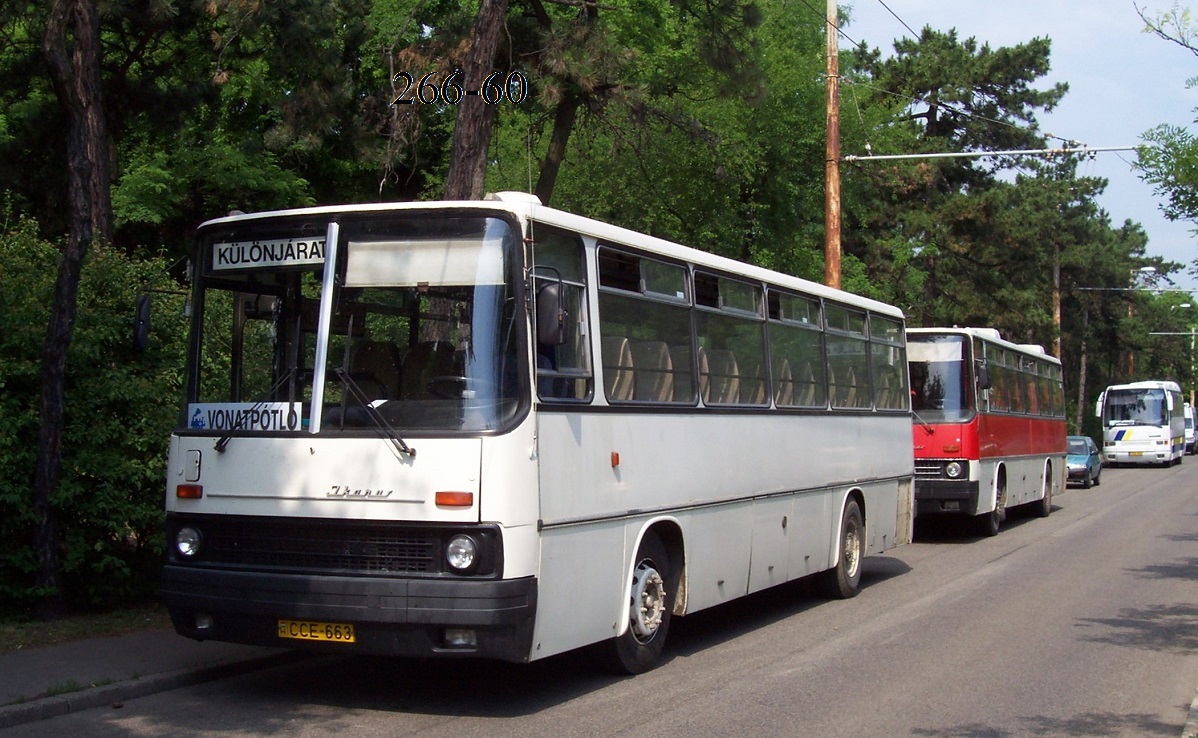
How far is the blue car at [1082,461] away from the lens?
36.1m

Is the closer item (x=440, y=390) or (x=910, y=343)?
(x=440, y=390)

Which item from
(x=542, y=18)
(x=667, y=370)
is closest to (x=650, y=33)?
(x=542, y=18)

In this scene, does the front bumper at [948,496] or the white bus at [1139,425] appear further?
the white bus at [1139,425]

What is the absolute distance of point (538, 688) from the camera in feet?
28.8

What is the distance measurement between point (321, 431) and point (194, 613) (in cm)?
142

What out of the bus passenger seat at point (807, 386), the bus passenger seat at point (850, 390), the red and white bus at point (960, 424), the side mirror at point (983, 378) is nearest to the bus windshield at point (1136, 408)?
the red and white bus at point (960, 424)

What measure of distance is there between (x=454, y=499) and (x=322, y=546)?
928mm

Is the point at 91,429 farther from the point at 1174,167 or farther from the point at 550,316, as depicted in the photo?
the point at 1174,167

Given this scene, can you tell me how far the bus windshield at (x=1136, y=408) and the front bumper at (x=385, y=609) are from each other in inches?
1979

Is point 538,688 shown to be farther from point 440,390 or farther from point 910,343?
point 910,343

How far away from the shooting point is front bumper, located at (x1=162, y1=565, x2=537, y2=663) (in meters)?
7.33

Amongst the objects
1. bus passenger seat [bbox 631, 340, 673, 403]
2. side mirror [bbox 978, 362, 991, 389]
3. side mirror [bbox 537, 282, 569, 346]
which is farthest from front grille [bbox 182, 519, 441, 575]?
side mirror [bbox 978, 362, 991, 389]
